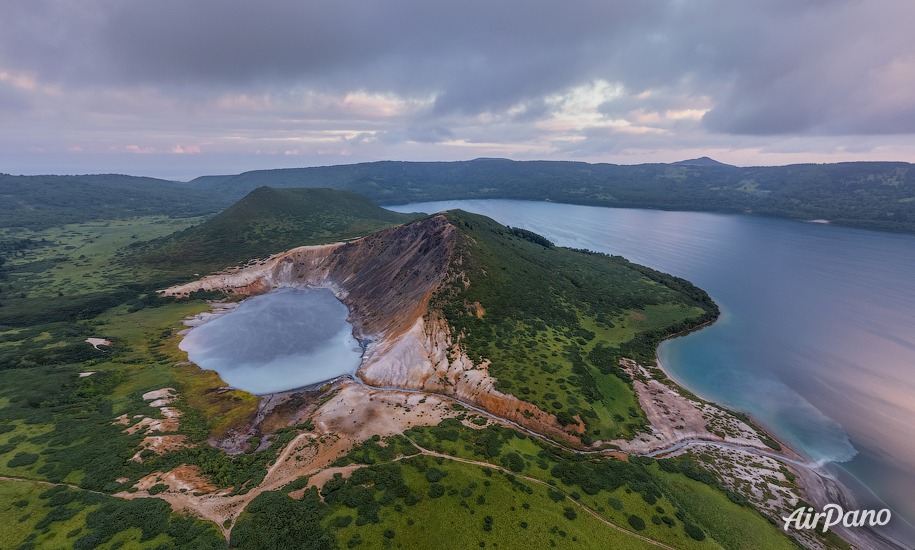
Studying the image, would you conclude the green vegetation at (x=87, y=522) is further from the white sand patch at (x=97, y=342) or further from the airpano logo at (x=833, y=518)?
the airpano logo at (x=833, y=518)

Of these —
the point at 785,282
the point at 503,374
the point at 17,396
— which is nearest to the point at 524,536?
the point at 503,374

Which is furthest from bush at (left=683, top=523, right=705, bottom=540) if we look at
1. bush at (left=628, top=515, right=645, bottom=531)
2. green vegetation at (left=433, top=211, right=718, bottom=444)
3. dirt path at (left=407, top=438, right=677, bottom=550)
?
green vegetation at (left=433, top=211, right=718, bottom=444)

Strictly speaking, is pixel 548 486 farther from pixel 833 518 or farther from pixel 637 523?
pixel 833 518

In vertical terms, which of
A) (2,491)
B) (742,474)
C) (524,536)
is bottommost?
(742,474)

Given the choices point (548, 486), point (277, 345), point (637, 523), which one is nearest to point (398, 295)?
point (277, 345)

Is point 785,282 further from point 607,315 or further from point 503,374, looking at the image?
point 503,374

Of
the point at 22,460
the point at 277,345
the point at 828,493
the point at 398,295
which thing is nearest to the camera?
the point at 22,460

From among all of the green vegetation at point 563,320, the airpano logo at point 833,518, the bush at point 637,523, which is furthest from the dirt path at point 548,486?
the airpano logo at point 833,518
